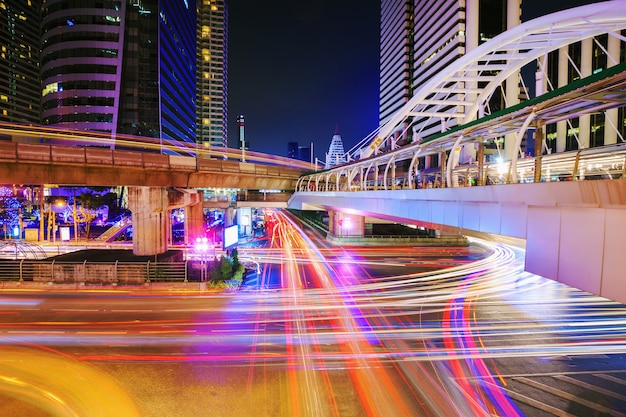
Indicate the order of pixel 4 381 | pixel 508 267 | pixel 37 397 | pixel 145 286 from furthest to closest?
pixel 508 267 < pixel 145 286 < pixel 4 381 < pixel 37 397

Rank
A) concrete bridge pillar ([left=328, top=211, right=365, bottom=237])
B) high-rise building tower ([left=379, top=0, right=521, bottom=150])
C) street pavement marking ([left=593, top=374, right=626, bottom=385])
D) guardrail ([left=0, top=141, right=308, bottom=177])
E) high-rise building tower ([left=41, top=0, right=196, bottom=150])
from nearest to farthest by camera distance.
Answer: street pavement marking ([left=593, top=374, right=626, bottom=385])
guardrail ([left=0, top=141, right=308, bottom=177])
concrete bridge pillar ([left=328, top=211, right=365, bottom=237])
high-rise building tower ([left=41, top=0, right=196, bottom=150])
high-rise building tower ([left=379, top=0, right=521, bottom=150])

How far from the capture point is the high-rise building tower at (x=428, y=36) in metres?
73.0

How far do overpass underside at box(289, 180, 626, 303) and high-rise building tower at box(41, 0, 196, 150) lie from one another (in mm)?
81794

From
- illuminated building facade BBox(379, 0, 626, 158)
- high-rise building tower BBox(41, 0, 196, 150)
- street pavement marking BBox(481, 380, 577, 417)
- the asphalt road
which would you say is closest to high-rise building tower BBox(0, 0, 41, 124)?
high-rise building tower BBox(41, 0, 196, 150)

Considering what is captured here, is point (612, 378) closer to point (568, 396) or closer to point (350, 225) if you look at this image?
point (568, 396)

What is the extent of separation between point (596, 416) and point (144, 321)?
14588 mm

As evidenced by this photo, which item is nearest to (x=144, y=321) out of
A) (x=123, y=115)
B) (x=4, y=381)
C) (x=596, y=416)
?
(x=4, y=381)

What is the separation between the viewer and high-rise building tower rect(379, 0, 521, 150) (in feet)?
240

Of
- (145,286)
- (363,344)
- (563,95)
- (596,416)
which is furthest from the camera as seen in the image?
(145,286)

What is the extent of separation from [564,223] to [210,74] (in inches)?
7218

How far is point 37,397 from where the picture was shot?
27.7 feet

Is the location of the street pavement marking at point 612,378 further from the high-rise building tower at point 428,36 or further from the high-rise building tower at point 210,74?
the high-rise building tower at point 210,74

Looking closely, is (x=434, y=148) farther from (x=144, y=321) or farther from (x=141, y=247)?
(x=141, y=247)

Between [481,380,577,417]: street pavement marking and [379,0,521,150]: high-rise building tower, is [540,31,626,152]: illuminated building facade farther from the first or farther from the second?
[481,380,577,417]: street pavement marking
